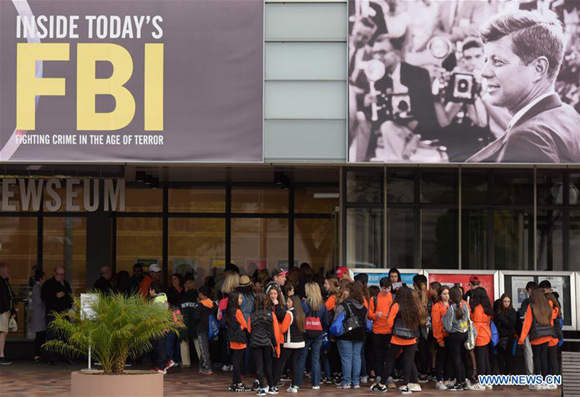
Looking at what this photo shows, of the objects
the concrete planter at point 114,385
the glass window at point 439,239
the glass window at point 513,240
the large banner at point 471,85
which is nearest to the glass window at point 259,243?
the glass window at point 439,239

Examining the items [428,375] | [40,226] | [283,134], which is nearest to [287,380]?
[428,375]

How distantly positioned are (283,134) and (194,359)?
6035 millimetres

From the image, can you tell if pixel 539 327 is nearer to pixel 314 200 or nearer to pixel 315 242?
pixel 315 242

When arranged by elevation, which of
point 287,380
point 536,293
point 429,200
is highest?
point 429,200

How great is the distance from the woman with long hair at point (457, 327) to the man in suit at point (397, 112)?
284 cm

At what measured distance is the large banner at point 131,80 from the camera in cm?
1850

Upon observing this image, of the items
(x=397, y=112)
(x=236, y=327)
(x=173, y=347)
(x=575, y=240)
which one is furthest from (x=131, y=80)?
(x=575, y=240)

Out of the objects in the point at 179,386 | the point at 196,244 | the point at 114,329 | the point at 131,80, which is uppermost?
the point at 131,80

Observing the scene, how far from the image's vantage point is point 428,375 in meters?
18.9

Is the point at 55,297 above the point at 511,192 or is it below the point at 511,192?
below

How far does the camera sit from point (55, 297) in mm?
21188

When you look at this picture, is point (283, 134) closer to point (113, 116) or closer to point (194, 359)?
point (113, 116)

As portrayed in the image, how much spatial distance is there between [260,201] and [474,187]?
5.76 metres

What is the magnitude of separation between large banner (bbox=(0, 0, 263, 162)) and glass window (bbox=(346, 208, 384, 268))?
272 centimetres
